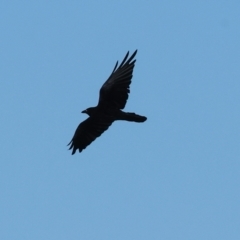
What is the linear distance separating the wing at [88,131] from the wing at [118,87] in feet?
2.01

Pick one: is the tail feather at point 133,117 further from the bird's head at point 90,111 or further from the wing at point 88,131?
the bird's head at point 90,111

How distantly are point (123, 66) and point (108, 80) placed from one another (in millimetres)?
785

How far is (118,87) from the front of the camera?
115ft

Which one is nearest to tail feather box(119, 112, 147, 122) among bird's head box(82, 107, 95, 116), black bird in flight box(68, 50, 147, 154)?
black bird in flight box(68, 50, 147, 154)

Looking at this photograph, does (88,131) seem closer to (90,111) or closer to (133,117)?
(90,111)

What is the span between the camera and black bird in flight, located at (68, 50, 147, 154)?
35.0 metres

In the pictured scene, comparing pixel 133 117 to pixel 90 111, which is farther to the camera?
pixel 90 111

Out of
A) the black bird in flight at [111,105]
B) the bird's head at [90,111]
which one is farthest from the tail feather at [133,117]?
the bird's head at [90,111]

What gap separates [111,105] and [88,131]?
1.52 m

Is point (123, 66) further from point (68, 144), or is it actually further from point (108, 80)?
point (68, 144)

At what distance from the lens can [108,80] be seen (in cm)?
3566

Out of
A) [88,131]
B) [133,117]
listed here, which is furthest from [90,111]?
[133,117]

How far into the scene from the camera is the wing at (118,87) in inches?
1379

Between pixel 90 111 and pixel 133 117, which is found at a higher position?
pixel 90 111
